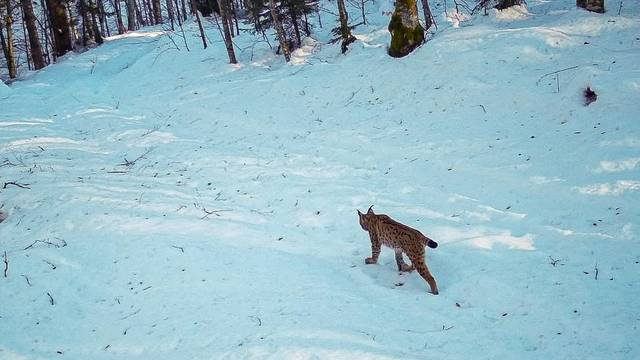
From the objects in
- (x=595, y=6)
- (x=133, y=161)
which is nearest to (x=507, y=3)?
(x=595, y=6)

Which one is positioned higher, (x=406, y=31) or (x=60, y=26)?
(x=60, y=26)

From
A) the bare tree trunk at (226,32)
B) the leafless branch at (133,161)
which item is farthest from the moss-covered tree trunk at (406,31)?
the leafless branch at (133,161)

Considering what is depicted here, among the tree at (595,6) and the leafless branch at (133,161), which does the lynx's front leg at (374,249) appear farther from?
the tree at (595,6)

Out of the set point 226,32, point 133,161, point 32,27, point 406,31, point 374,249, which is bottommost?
point 374,249

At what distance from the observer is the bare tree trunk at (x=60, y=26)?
906 inches

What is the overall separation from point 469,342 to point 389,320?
0.96 m

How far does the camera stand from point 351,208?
8.34 m

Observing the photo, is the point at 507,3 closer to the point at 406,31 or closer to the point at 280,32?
the point at 406,31

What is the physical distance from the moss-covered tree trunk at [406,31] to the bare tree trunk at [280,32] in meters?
4.73

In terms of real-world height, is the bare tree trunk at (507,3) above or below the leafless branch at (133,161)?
above

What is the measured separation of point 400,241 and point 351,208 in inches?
92.4

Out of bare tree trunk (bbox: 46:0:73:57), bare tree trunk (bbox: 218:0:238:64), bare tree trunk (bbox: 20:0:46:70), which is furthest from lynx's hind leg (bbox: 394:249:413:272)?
bare tree trunk (bbox: 20:0:46:70)

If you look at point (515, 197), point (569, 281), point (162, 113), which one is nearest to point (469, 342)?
point (569, 281)

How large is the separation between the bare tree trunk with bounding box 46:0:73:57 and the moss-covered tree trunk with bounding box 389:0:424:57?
18548 mm
